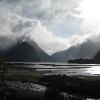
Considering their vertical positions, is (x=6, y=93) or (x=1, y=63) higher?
(x=1, y=63)

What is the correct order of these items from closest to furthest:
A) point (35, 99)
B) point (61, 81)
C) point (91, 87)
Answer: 1. point (35, 99)
2. point (91, 87)
3. point (61, 81)

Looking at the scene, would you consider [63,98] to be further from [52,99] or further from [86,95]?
[86,95]

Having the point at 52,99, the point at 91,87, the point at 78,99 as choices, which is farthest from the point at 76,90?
the point at 52,99

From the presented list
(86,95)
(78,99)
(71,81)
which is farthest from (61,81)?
(78,99)

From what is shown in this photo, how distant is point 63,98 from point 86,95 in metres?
17.0

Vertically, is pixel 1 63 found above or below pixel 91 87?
above

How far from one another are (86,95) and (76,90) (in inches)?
294

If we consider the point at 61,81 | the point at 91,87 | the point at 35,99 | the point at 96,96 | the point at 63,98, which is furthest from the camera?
the point at 61,81

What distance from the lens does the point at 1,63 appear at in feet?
222

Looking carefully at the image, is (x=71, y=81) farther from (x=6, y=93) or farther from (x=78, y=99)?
(x=6, y=93)

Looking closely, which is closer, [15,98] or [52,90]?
[15,98]

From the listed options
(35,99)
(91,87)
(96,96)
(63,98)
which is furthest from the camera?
(91,87)

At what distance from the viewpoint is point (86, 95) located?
81688mm

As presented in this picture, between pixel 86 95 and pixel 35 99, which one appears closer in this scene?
pixel 35 99
